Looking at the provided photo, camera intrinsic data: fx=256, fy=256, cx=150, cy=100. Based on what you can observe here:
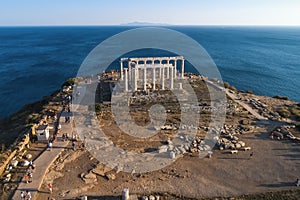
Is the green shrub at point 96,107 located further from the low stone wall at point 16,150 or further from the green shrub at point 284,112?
the green shrub at point 284,112

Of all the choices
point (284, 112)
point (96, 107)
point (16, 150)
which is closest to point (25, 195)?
point (16, 150)

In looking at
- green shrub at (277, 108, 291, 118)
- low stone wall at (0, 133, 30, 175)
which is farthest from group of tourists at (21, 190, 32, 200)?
green shrub at (277, 108, 291, 118)

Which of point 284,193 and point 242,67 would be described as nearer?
point 284,193

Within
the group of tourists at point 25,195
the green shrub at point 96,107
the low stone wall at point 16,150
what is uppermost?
the green shrub at point 96,107

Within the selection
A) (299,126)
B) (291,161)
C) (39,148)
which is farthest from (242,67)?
(39,148)

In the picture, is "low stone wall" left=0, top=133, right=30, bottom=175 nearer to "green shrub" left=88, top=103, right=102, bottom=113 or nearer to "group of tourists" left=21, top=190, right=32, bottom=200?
"group of tourists" left=21, top=190, right=32, bottom=200

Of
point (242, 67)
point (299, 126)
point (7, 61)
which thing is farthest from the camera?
point (7, 61)

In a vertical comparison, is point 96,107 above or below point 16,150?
above

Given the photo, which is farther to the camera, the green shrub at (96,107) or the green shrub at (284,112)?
the green shrub at (284,112)

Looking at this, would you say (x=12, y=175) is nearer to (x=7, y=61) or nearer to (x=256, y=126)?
(x=256, y=126)

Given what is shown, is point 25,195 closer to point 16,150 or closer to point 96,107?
point 16,150

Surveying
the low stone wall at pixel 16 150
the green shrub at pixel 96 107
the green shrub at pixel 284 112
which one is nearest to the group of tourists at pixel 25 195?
the low stone wall at pixel 16 150
